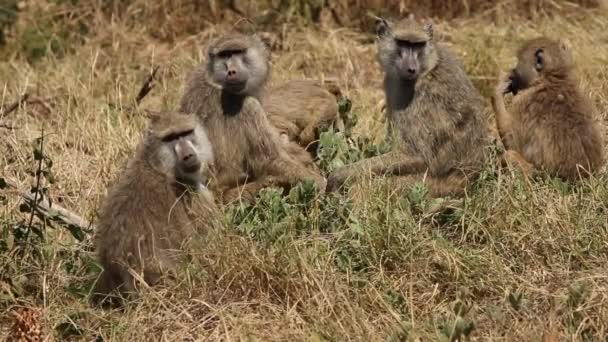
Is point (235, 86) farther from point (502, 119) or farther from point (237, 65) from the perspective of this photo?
point (502, 119)

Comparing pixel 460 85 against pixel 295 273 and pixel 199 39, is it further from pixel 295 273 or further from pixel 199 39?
pixel 199 39

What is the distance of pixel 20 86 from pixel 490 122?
3480 millimetres

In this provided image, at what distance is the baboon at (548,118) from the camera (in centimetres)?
659

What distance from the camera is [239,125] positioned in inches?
258

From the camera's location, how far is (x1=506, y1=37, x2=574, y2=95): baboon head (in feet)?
22.6

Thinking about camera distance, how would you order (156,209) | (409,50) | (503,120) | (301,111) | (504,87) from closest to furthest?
(156,209), (409,50), (503,120), (504,87), (301,111)

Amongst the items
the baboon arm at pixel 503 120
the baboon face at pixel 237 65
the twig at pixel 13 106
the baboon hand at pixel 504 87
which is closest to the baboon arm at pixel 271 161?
the baboon face at pixel 237 65

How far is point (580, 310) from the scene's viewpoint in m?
4.90

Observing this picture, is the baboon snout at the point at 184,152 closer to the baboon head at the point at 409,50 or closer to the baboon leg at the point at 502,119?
the baboon head at the point at 409,50

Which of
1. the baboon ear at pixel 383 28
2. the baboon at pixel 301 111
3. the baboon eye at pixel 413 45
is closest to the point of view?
the baboon eye at pixel 413 45

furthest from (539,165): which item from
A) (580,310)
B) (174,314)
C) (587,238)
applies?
(174,314)

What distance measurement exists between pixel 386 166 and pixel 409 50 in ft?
2.14

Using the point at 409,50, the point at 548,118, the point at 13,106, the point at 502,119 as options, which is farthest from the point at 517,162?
the point at 13,106

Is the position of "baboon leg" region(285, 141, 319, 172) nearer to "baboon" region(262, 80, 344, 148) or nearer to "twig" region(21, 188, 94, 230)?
"baboon" region(262, 80, 344, 148)
